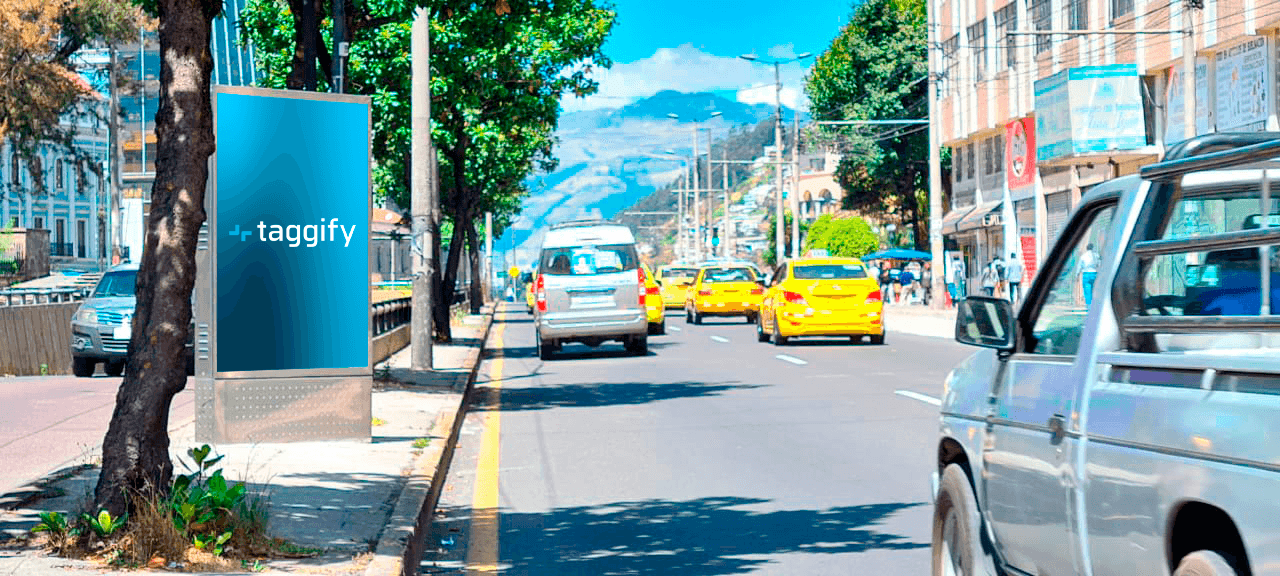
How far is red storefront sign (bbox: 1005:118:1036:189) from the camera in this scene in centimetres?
4788

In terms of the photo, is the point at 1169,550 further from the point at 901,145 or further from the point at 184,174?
the point at 901,145

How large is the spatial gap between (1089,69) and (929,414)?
26.0 metres

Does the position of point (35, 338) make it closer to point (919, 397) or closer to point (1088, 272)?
point (919, 397)

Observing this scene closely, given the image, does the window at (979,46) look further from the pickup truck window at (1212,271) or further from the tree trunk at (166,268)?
the pickup truck window at (1212,271)

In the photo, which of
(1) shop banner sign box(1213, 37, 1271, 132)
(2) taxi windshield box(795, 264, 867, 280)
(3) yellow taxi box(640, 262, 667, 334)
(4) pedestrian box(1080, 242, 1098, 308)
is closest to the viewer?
(4) pedestrian box(1080, 242, 1098, 308)

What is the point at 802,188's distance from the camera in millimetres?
158750

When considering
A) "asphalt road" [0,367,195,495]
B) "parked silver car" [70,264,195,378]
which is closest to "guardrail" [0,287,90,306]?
"parked silver car" [70,264,195,378]

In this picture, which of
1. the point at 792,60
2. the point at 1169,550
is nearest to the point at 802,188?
the point at 792,60

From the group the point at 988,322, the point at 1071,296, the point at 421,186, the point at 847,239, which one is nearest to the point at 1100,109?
the point at 421,186

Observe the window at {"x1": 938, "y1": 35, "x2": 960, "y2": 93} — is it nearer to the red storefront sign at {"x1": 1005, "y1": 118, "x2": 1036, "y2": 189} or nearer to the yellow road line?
the red storefront sign at {"x1": 1005, "y1": 118, "x2": 1036, "y2": 189}

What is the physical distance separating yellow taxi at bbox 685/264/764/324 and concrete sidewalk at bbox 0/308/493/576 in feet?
88.5

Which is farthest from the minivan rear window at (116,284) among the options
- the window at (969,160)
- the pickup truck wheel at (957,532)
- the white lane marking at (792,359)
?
the window at (969,160)

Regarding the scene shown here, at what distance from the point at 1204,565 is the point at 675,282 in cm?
5064

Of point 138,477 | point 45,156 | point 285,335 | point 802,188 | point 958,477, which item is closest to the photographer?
point 958,477
